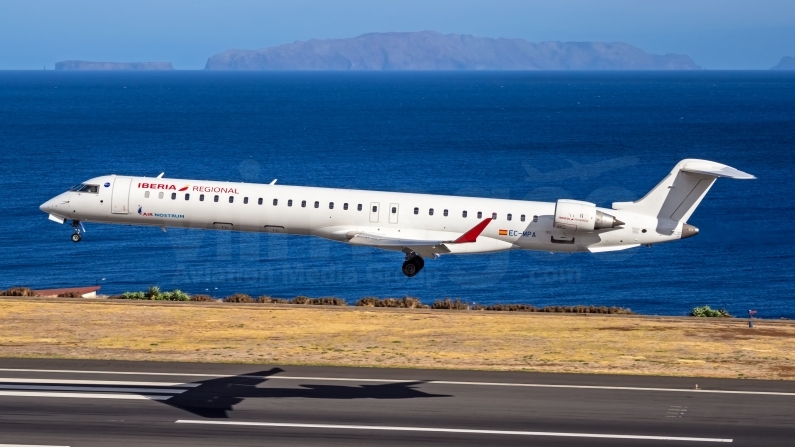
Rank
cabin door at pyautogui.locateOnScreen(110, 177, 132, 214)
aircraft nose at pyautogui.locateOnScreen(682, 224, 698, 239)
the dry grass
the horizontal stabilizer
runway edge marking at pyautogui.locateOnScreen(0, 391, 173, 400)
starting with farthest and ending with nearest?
1. cabin door at pyautogui.locateOnScreen(110, 177, 132, 214)
2. aircraft nose at pyautogui.locateOnScreen(682, 224, 698, 239)
3. the horizontal stabilizer
4. the dry grass
5. runway edge marking at pyautogui.locateOnScreen(0, 391, 173, 400)

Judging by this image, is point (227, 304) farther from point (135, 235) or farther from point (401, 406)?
point (135, 235)

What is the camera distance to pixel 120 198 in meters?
48.3

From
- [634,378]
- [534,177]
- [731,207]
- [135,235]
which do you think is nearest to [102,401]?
[634,378]

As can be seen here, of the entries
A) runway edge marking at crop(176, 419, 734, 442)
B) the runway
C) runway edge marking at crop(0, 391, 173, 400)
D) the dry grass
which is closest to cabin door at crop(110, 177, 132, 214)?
the dry grass

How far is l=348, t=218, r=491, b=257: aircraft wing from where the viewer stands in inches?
1823

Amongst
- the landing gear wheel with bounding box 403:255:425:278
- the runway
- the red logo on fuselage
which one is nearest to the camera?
the runway

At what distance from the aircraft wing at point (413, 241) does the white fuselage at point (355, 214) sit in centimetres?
28

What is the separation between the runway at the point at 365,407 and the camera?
25328 millimetres

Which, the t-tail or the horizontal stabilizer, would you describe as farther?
the t-tail

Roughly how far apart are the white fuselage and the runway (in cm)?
1481

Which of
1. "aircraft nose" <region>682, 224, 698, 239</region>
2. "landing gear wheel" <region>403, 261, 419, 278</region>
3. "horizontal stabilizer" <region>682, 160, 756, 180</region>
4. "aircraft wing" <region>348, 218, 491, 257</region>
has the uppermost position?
"horizontal stabilizer" <region>682, 160, 756, 180</region>

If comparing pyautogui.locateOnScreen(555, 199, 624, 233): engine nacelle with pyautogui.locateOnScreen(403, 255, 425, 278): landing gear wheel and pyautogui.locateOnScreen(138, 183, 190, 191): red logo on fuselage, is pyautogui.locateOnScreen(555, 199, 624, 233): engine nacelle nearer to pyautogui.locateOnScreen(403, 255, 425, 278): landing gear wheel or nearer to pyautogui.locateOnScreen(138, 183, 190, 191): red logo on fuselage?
pyautogui.locateOnScreen(403, 255, 425, 278): landing gear wheel

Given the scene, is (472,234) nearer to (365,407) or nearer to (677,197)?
(677,197)

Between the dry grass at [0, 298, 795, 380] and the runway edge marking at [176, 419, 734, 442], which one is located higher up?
the dry grass at [0, 298, 795, 380]
